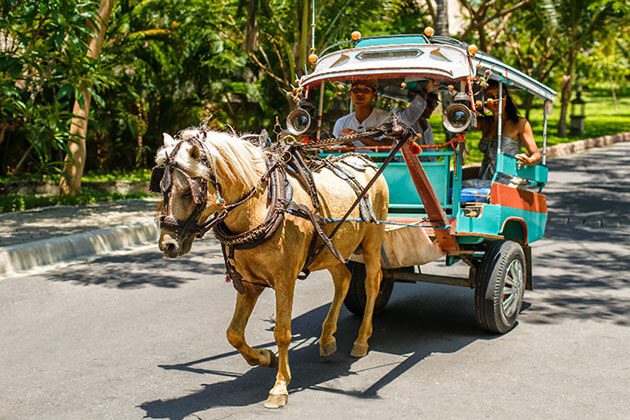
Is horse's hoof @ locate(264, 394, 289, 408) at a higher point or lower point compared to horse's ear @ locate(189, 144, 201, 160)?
lower

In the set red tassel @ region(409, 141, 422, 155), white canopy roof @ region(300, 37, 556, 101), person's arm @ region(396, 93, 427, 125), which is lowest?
red tassel @ region(409, 141, 422, 155)

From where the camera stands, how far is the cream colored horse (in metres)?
4.70

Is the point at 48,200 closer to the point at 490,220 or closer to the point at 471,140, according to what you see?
the point at 490,220

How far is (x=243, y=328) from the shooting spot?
5.50m

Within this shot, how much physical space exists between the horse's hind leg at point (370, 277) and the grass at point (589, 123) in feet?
40.4

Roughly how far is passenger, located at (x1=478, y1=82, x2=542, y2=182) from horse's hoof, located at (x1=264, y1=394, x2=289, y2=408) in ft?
11.4

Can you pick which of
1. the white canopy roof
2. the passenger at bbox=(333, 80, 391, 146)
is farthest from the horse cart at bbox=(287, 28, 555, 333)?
the passenger at bbox=(333, 80, 391, 146)

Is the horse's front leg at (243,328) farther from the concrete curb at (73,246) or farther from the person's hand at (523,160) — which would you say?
the concrete curb at (73,246)

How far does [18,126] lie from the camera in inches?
592

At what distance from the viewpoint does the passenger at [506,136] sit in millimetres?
7598

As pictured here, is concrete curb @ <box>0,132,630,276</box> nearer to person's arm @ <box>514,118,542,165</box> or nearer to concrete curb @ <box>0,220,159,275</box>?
concrete curb @ <box>0,220,159,275</box>

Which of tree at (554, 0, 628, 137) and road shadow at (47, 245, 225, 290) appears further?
tree at (554, 0, 628, 137)

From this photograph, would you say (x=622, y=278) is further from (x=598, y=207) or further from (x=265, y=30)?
(x=265, y=30)

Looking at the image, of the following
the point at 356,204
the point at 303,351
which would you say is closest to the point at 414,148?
the point at 356,204
